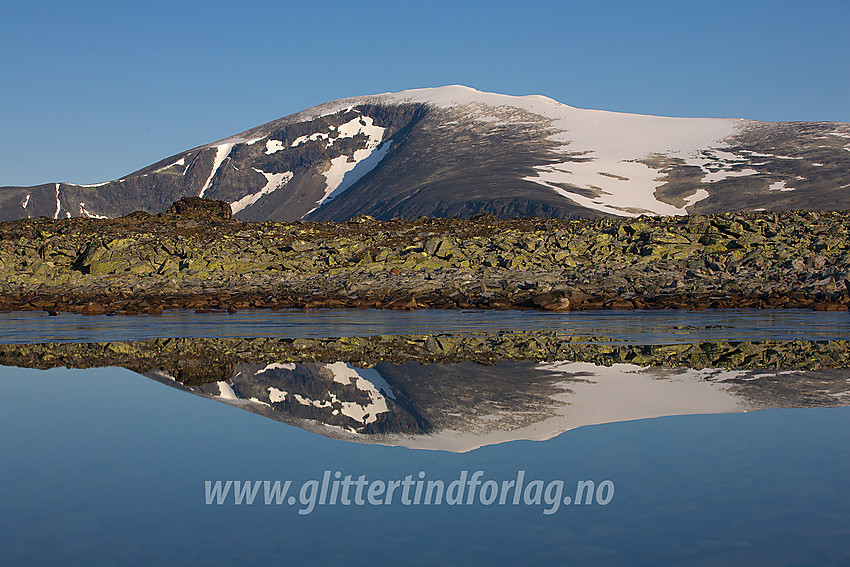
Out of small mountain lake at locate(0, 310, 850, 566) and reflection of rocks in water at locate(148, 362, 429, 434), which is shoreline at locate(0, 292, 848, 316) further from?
reflection of rocks in water at locate(148, 362, 429, 434)

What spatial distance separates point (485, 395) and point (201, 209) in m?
37.6

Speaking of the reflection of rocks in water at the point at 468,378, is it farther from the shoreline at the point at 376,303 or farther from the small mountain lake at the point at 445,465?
the shoreline at the point at 376,303

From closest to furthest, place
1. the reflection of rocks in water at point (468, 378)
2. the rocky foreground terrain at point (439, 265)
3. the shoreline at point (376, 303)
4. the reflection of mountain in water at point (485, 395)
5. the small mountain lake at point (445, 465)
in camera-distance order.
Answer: the small mountain lake at point (445, 465) < the reflection of mountain in water at point (485, 395) < the reflection of rocks in water at point (468, 378) < the shoreline at point (376, 303) < the rocky foreground terrain at point (439, 265)

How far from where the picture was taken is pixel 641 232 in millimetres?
32375

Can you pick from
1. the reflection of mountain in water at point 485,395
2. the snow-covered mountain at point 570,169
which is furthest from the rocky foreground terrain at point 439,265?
the snow-covered mountain at point 570,169

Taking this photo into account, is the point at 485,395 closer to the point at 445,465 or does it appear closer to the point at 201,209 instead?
the point at 445,465

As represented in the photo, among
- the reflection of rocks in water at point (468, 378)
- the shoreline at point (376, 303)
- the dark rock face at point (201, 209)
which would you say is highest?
the dark rock face at point (201, 209)

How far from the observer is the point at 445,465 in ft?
20.0

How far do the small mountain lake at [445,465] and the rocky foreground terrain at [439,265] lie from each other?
538 inches

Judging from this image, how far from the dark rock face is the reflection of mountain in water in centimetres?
3291

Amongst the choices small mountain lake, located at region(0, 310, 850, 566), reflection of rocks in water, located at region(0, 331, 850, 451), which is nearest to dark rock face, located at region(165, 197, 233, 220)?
reflection of rocks in water, located at region(0, 331, 850, 451)

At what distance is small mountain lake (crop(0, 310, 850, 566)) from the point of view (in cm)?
454

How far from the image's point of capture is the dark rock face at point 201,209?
141 feet

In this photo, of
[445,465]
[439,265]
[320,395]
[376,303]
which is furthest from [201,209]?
[445,465]
